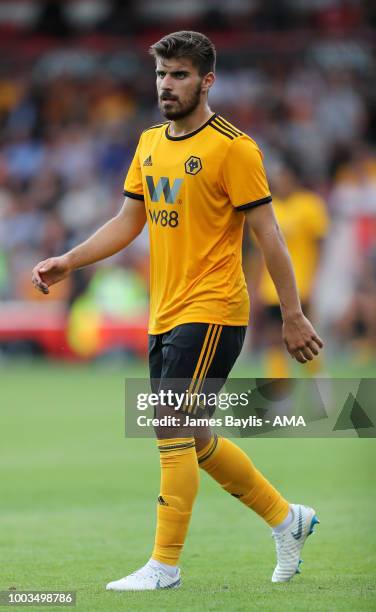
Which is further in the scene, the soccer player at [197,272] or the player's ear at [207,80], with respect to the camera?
the player's ear at [207,80]

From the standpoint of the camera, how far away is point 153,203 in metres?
5.95

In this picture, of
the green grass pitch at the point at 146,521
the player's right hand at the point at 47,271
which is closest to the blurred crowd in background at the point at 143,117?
the green grass pitch at the point at 146,521

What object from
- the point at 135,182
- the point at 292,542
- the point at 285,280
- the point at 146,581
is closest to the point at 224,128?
the point at 135,182

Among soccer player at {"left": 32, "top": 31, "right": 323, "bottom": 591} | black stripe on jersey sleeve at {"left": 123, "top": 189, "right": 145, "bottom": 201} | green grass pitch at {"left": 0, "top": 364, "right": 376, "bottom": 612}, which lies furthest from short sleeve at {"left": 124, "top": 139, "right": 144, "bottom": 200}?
green grass pitch at {"left": 0, "top": 364, "right": 376, "bottom": 612}

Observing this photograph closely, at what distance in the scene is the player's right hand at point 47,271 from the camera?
239 inches

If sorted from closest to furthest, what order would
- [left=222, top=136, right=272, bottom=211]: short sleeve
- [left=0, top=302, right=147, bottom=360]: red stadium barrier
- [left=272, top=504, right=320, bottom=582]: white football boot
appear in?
1. [left=222, top=136, right=272, bottom=211]: short sleeve
2. [left=272, top=504, right=320, bottom=582]: white football boot
3. [left=0, top=302, right=147, bottom=360]: red stadium barrier

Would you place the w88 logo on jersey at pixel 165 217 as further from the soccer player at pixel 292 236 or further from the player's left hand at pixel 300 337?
the soccer player at pixel 292 236

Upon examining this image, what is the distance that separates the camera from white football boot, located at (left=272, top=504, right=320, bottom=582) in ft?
19.4

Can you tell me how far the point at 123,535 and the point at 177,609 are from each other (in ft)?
6.60

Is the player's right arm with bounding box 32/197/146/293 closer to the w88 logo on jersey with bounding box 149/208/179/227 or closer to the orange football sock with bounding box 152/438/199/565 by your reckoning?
the w88 logo on jersey with bounding box 149/208/179/227

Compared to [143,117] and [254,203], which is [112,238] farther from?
[143,117]

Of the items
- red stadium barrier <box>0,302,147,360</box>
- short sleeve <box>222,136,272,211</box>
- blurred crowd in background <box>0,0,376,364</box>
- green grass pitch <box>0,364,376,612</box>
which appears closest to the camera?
green grass pitch <box>0,364,376,612</box>

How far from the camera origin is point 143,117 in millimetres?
23328

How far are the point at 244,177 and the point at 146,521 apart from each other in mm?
2708
